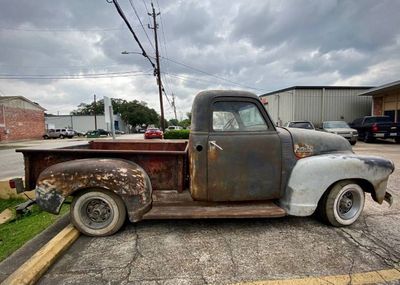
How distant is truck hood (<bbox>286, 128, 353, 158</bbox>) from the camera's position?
12.0 feet

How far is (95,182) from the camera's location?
332cm

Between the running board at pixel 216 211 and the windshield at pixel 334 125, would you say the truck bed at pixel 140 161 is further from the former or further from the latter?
the windshield at pixel 334 125

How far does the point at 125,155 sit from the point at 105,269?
145 centimetres

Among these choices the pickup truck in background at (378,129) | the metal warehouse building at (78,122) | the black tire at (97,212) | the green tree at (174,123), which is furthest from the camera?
the green tree at (174,123)

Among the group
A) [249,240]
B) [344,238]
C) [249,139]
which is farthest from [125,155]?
[344,238]

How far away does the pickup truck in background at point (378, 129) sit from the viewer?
16.9 meters

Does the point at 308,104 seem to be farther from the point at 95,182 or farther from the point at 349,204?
the point at 95,182

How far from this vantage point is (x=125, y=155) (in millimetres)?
3639

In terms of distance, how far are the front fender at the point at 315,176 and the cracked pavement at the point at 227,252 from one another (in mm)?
393

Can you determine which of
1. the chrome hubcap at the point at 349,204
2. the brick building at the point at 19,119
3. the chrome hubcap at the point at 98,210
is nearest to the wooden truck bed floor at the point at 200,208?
the chrome hubcap at the point at 98,210

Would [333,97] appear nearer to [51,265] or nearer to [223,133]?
[223,133]

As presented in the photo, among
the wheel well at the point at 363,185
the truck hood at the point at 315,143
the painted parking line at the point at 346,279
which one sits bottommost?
the painted parking line at the point at 346,279

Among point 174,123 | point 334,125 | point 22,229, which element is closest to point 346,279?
point 22,229

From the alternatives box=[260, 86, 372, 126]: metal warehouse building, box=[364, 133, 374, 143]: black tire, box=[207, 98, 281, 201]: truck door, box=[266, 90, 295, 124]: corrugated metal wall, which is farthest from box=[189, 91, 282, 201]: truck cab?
box=[260, 86, 372, 126]: metal warehouse building
